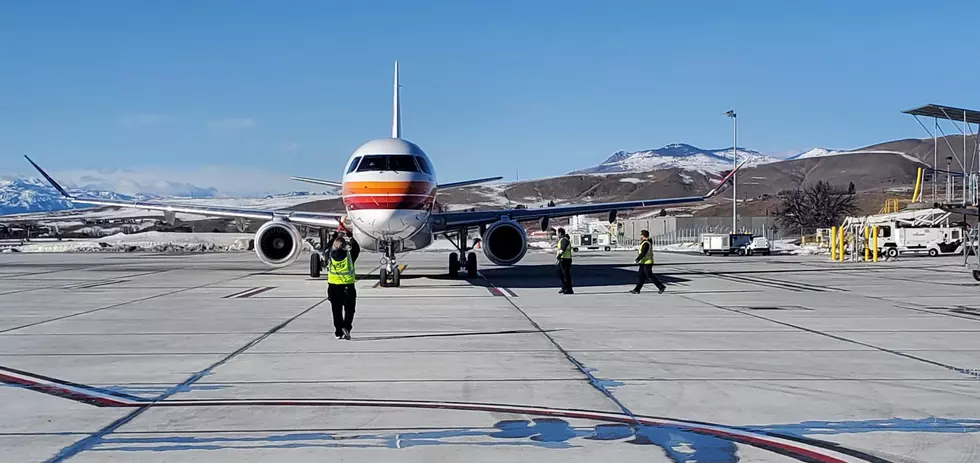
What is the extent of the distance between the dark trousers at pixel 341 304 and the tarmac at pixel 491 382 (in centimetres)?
30

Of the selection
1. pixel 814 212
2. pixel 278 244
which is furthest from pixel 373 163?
pixel 814 212

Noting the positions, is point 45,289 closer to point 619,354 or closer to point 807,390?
point 619,354

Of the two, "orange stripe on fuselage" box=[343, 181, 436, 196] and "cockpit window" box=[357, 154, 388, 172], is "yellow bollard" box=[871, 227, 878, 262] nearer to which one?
"orange stripe on fuselage" box=[343, 181, 436, 196]

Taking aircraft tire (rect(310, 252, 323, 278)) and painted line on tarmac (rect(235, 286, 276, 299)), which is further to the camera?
aircraft tire (rect(310, 252, 323, 278))

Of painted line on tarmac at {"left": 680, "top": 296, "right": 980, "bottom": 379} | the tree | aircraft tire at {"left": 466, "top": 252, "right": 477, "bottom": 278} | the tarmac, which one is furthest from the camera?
the tree

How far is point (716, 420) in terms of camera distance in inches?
281

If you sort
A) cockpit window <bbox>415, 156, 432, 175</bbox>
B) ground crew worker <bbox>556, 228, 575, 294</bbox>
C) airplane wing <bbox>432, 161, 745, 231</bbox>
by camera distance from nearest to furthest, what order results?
ground crew worker <bbox>556, 228, 575, 294</bbox>, cockpit window <bbox>415, 156, 432, 175</bbox>, airplane wing <bbox>432, 161, 745, 231</bbox>

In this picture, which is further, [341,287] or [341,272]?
[341,272]

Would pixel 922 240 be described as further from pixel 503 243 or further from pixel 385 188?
pixel 385 188

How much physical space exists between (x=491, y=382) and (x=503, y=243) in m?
17.2

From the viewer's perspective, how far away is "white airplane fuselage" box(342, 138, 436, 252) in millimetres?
21984

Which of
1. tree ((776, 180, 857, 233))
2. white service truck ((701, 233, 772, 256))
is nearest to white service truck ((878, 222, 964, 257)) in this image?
white service truck ((701, 233, 772, 256))

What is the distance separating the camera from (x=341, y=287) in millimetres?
12672

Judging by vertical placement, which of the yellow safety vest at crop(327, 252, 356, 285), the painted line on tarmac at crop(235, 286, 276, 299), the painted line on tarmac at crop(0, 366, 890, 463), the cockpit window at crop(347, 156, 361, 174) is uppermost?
the cockpit window at crop(347, 156, 361, 174)
